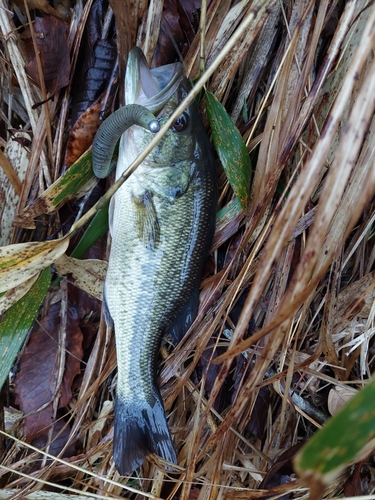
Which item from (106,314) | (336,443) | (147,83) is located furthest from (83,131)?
(336,443)

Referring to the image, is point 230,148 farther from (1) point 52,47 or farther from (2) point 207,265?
(1) point 52,47

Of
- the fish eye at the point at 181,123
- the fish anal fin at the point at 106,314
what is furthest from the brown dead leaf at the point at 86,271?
the fish eye at the point at 181,123

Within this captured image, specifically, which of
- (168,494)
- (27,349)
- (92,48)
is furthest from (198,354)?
(92,48)

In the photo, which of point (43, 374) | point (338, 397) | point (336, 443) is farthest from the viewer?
point (43, 374)

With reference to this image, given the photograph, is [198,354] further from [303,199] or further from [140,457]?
[303,199]

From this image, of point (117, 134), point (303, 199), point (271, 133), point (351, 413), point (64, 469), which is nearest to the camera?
point (351, 413)

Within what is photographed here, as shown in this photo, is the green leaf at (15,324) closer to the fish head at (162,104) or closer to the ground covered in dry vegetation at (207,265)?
the ground covered in dry vegetation at (207,265)

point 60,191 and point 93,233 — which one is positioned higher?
point 60,191
